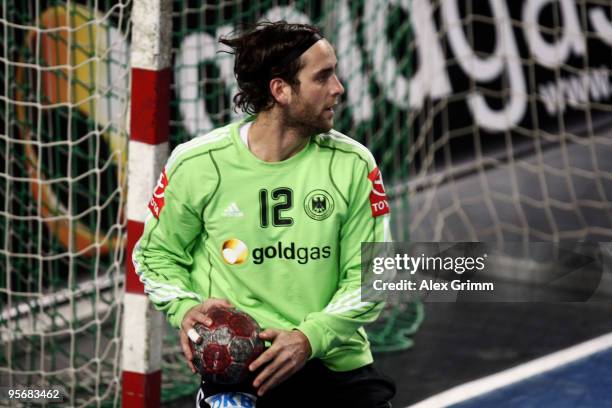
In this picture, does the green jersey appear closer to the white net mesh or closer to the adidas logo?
the adidas logo

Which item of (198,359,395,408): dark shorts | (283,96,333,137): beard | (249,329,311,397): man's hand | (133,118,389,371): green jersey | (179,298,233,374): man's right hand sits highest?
(283,96,333,137): beard

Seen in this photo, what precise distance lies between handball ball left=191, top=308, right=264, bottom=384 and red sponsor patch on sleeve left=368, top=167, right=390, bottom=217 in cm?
53

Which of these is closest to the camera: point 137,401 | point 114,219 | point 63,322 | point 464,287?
point 137,401

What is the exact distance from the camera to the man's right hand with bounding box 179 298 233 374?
140 inches

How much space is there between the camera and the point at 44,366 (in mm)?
6004

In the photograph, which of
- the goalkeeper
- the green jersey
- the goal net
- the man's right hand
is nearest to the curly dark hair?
the goalkeeper

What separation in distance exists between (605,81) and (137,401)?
6391 mm

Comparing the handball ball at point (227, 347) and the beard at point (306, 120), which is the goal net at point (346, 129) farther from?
the handball ball at point (227, 347)

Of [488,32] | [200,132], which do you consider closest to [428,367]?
[200,132]

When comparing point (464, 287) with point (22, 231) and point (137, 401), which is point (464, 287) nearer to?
point (137, 401)

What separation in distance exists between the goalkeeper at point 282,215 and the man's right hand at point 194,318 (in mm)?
38

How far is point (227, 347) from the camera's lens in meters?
3.49

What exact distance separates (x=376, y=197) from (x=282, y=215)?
290mm

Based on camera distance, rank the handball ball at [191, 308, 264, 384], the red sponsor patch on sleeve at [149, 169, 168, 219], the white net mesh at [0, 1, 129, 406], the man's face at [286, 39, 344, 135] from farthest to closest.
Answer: the white net mesh at [0, 1, 129, 406] < the red sponsor patch on sleeve at [149, 169, 168, 219] < the man's face at [286, 39, 344, 135] < the handball ball at [191, 308, 264, 384]
